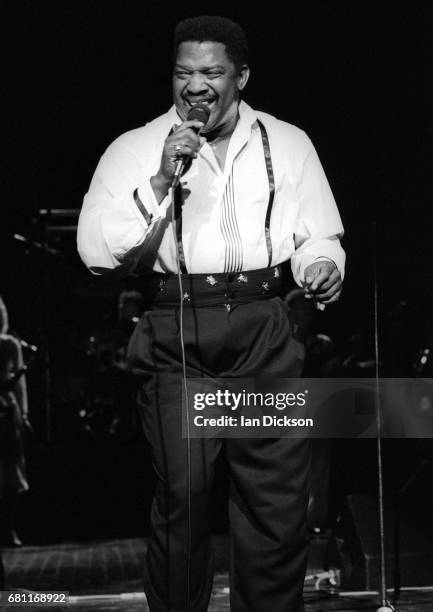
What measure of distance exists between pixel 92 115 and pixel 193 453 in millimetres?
2390

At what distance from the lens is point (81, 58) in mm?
3705

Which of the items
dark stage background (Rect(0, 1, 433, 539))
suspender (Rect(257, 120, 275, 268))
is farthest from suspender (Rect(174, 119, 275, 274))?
dark stage background (Rect(0, 1, 433, 539))

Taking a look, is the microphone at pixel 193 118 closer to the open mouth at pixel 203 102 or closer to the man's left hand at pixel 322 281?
the open mouth at pixel 203 102

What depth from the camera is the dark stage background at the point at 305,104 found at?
3.41 meters

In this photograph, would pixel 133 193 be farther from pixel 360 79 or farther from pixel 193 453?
pixel 360 79

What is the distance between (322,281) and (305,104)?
1.88m

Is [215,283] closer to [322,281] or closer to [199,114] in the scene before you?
[322,281]

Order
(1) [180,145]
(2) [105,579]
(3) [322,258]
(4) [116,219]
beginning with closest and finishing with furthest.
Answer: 1. (1) [180,145]
2. (4) [116,219]
3. (3) [322,258]
4. (2) [105,579]

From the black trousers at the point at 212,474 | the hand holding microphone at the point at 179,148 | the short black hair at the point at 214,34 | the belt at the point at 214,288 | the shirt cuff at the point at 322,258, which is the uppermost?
the short black hair at the point at 214,34

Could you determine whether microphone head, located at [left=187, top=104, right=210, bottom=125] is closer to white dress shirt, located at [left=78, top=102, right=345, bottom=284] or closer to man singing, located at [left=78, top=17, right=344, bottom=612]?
man singing, located at [left=78, top=17, right=344, bottom=612]

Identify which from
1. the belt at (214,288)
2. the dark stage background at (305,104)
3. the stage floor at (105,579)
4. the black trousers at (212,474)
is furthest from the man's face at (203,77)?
the stage floor at (105,579)

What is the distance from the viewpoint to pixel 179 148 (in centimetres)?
195

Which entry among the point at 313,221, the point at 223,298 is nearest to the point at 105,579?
the point at 223,298

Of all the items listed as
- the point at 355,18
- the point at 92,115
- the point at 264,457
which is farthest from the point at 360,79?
the point at 264,457
